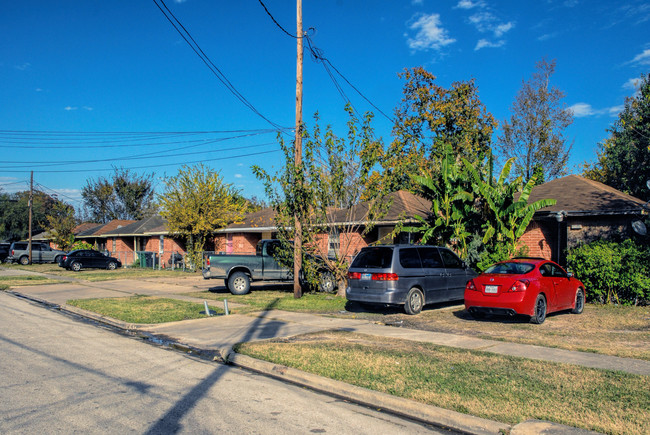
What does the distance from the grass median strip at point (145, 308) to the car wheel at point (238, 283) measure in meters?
2.20

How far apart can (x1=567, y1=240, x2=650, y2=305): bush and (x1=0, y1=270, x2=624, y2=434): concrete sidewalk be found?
6.45 metres

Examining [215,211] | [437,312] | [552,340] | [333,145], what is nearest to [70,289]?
[215,211]

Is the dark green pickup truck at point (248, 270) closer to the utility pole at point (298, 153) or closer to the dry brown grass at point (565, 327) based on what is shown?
the utility pole at point (298, 153)

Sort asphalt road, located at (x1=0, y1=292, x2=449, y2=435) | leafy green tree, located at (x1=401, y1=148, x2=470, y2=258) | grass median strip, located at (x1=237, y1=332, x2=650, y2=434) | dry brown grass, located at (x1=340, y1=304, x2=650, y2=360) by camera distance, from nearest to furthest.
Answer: asphalt road, located at (x1=0, y1=292, x2=449, y2=435) < grass median strip, located at (x1=237, y1=332, x2=650, y2=434) < dry brown grass, located at (x1=340, y1=304, x2=650, y2=360) < leafy green tree, located at (x1=401, y1=148, x2=470, y2=258)

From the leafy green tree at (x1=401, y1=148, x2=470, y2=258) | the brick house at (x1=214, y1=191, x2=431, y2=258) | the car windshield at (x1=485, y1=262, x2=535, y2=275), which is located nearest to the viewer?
the car windshield at (x1=485, y1=262, x2=535, y2=275)

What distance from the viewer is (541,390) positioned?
6.25 metres

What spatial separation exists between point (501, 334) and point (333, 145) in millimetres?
8029

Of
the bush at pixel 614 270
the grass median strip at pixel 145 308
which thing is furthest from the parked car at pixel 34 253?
the bush at pixel 614 270

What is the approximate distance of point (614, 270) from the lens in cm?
1387

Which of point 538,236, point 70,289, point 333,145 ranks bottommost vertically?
point 70,289

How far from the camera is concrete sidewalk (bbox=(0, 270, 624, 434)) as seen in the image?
548cm

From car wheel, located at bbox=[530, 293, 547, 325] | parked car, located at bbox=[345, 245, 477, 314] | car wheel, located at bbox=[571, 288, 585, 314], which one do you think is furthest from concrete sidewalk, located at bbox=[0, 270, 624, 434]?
car wheel, located at bbox=[571, 288, 585, 314]

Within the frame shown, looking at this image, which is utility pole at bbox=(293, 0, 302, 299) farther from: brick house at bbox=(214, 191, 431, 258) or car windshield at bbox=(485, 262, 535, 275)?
car windshield at bbox=(485, 262, 535, 275)

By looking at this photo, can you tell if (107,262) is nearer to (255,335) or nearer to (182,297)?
(182,297)
